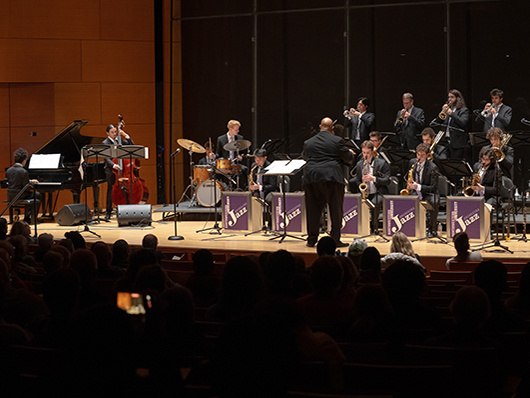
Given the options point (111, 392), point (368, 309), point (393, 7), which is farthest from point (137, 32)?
point (111, 392)

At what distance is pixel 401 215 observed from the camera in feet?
24.7

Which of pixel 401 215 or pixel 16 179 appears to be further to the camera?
pixel 16 179

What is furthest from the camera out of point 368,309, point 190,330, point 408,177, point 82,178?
point 82,178

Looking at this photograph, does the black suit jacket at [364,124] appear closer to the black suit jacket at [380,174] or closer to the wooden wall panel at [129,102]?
the black suit jacket at [380,174]

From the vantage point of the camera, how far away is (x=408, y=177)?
7.85 metres

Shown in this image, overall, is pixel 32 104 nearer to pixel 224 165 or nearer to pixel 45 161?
pixel 45 161

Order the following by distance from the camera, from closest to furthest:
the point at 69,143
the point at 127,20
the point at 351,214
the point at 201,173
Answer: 1. the point at 351,214
2. the point at 69,143
3. the point at 201,173
4. the point at 127,20

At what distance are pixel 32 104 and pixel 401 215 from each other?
7386 millimetres

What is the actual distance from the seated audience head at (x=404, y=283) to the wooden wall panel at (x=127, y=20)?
9.87m

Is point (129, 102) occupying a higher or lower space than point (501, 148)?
higher

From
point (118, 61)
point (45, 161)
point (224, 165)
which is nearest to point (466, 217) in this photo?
point (224, 165)

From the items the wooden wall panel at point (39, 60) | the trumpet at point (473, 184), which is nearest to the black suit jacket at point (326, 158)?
the trumpet at point (473, 184)

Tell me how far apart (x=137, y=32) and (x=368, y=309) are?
10.1 m

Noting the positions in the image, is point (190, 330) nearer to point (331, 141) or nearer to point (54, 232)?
point (331, 141)
